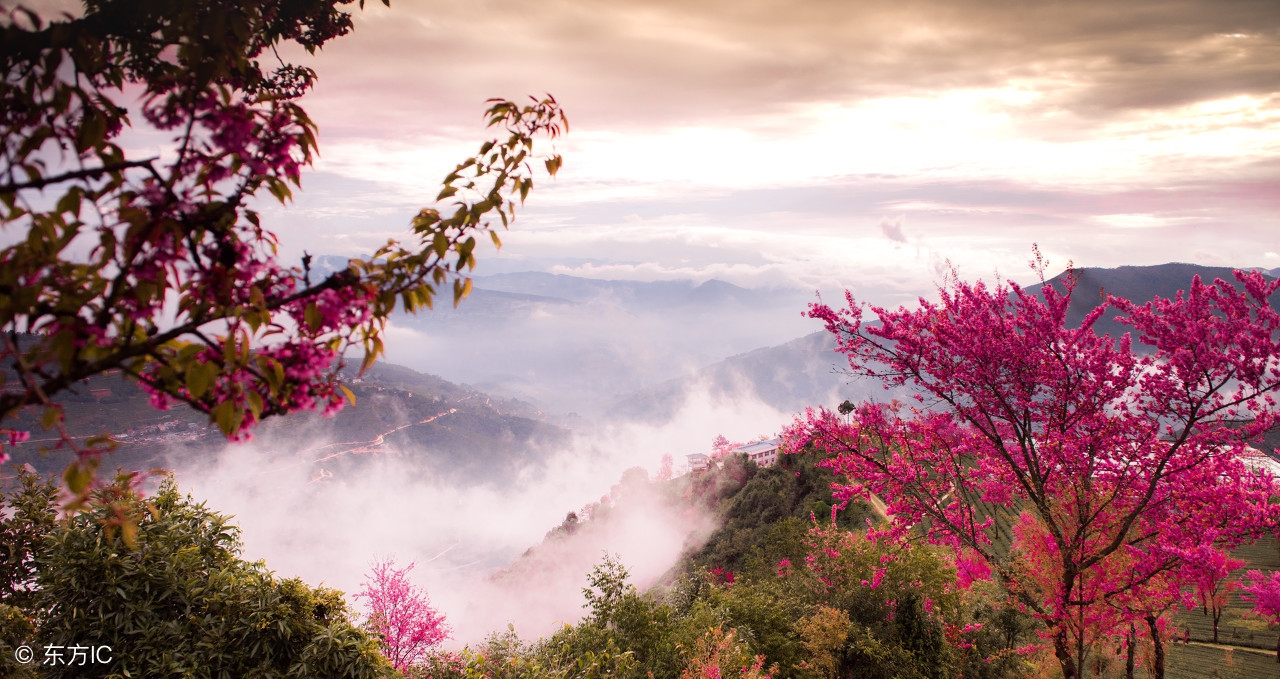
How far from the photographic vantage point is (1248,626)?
26344 millimetres

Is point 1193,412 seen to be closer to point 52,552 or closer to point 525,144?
point 525,144

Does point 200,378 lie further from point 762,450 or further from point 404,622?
point 762,450

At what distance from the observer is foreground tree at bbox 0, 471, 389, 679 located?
6414 millimetres

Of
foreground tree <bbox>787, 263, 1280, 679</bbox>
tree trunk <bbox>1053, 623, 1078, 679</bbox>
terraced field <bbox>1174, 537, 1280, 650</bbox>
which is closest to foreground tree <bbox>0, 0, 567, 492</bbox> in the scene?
foreground tree <bbox>787, 263, 1280, 679</bbox>

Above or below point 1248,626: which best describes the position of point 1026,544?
above

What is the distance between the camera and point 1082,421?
25.4 feet

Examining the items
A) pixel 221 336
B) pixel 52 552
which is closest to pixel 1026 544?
pixel 221 336

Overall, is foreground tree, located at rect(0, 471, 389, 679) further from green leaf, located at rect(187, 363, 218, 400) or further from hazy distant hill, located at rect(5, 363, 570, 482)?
hazy distant hill, located at rect(5, 363, 570, 482)

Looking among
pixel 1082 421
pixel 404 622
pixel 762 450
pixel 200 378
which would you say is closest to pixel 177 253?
pixel 200 378

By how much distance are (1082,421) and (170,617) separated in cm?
1174

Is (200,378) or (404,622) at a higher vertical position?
(200,378)

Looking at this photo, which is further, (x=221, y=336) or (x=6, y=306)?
(x=221, y=336)

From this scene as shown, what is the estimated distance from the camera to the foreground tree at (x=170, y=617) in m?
6.41

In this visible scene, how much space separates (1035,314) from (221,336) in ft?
29.2
